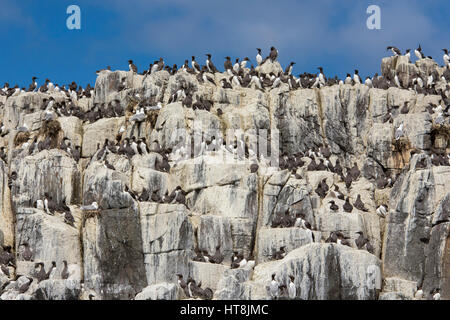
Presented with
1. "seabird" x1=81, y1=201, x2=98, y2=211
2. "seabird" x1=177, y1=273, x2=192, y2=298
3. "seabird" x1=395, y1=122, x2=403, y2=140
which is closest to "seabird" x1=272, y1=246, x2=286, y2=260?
"seabird" x1=177, y1=273, x2=192, y2=298

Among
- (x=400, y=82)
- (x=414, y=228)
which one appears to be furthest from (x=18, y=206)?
(x=400, y=82)

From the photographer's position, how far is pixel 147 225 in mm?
36688

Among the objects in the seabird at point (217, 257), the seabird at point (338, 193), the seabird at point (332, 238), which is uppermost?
the seabird at point (338, 193)

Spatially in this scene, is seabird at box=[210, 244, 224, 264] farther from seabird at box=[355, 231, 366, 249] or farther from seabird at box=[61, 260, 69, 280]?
seabird at box=[61, 260, 69, 280]

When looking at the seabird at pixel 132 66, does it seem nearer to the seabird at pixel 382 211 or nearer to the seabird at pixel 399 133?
the seabird at pixel 399 133

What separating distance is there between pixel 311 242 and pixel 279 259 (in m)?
1.41

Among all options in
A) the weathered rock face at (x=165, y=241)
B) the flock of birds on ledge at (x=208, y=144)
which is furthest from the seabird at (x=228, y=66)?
the weathered rock face at (x=165, y=241)

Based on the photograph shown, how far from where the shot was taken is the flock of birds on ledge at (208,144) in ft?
118

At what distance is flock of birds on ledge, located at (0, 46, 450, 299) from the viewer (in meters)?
36.1

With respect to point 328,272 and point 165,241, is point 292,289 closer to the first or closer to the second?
point 328,272

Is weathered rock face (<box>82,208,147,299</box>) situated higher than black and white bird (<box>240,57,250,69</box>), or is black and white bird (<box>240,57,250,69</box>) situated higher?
black and white bird (<box>240,57,250,69</box>)

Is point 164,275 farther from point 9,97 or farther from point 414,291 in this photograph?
point 9,97

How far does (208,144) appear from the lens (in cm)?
4100

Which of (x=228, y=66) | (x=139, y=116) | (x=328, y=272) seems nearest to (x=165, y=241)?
(x=328, y=272)
